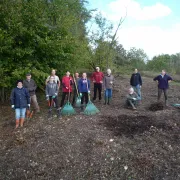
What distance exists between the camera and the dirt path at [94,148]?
17.1ft

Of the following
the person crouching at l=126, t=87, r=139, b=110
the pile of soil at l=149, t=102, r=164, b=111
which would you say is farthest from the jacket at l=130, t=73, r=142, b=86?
the pile of soil at l=149, t=102, r=164, b=111

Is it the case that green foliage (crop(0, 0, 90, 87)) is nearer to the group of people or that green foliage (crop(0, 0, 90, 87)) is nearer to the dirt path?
the group of people

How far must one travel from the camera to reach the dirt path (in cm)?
523

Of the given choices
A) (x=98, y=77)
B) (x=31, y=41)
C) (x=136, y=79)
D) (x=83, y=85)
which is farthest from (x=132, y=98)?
(x=31, y=41)

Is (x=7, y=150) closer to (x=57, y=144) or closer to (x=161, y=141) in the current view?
(x=57, y=144)

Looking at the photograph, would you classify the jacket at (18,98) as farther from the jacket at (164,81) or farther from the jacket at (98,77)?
the jacket at (164,81)

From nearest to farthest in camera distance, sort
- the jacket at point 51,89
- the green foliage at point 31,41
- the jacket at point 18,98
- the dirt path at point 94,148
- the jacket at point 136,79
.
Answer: the dirt path at point 94,148 → the jacket at point 18,98 → the jacket at point 51,89 → the green foliage at point 31,41 → the jacket at point 136,79

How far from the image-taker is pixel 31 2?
1018 cm

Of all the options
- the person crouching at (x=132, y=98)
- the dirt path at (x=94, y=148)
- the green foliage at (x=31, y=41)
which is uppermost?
the green foliage at (x=31, y=41)

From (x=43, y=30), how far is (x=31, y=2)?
1.39m

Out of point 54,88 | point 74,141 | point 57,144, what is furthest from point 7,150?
point 54,88

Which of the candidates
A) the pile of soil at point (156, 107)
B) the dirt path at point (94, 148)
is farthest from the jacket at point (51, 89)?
the pile of soil at point (156, 107)

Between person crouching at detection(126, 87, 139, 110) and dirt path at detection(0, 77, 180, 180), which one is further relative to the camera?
person crouching at detection(126, 87, 139, 110)

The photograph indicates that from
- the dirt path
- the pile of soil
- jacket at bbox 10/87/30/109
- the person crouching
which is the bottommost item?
the dirt path
